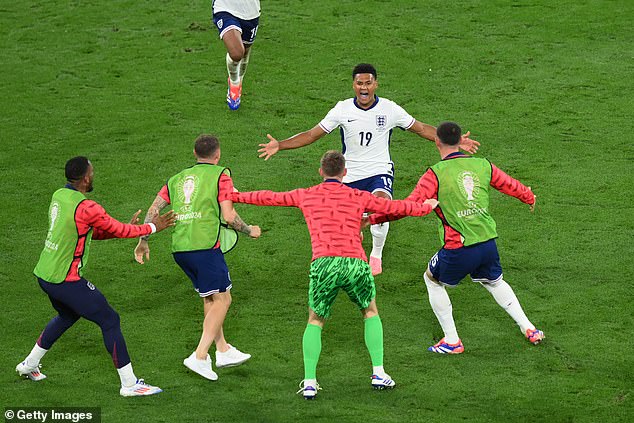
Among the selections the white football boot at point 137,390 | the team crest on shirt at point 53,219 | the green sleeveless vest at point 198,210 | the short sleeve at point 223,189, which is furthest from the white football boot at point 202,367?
the team crest on shirt at point 53,219

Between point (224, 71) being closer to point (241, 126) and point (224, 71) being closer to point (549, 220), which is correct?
point (241, 126)

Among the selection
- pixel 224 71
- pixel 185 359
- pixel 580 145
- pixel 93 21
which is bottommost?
pixel 185 359

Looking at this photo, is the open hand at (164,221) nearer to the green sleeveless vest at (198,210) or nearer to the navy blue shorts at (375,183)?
the green sleeveless vest at (198,210)

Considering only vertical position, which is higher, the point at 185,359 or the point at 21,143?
the point at 21,143

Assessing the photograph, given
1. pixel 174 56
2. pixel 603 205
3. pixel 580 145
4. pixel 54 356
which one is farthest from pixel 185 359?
pixel 174 56

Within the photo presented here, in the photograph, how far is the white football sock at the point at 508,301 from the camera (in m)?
10.4

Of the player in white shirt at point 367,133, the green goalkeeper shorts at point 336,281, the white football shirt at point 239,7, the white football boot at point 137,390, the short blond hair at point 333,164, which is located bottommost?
the white football boot at point 137,390

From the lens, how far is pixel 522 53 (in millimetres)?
18000

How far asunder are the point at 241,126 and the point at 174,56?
293 centimetres

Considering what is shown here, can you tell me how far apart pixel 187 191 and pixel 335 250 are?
160 cm

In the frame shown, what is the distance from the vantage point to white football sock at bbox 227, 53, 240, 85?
15.7 meters

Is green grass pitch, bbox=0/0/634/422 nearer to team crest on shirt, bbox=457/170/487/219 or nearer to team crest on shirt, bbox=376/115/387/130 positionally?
team crest on shirt, bbox=457/170/487/219

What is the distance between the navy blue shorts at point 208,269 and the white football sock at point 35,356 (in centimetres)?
156

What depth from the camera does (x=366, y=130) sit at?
1212cm
